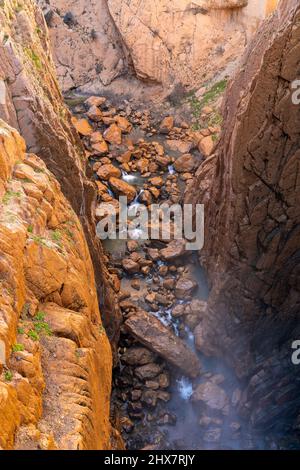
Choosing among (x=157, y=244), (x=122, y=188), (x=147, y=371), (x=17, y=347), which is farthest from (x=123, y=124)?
(x=17, y=347)

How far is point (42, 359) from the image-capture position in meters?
6.61

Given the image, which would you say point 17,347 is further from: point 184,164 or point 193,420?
point 184,164

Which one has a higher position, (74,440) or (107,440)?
(74,440)

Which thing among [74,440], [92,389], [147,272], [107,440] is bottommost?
[107,440]

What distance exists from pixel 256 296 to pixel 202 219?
14.0 feet

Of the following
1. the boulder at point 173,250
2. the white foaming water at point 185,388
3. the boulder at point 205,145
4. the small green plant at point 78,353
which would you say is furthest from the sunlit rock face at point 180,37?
the small green plant at point 78,353

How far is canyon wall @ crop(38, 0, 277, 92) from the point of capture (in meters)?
21.4

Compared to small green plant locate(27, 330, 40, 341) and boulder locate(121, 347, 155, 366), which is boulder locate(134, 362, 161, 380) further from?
small green plant locate(27, 330, 40, 341)

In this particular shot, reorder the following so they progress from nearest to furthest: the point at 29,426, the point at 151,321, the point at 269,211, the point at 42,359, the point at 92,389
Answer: the point at 29,426 → the point at 42,359 → the point at 92,389 → the point at 269,211 → the point at 151,321

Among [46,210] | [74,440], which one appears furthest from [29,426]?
[46,210]

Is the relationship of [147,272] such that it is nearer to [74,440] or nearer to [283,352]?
[283,352]

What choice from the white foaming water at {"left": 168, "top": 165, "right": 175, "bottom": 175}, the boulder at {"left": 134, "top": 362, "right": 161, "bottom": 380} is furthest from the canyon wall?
the boulder at {"left": 134, "top": 362, "right": 161, "bottom": 380}

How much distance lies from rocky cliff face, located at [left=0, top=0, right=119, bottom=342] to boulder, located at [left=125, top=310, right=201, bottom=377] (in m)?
0.80

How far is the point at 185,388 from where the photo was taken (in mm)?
13078
